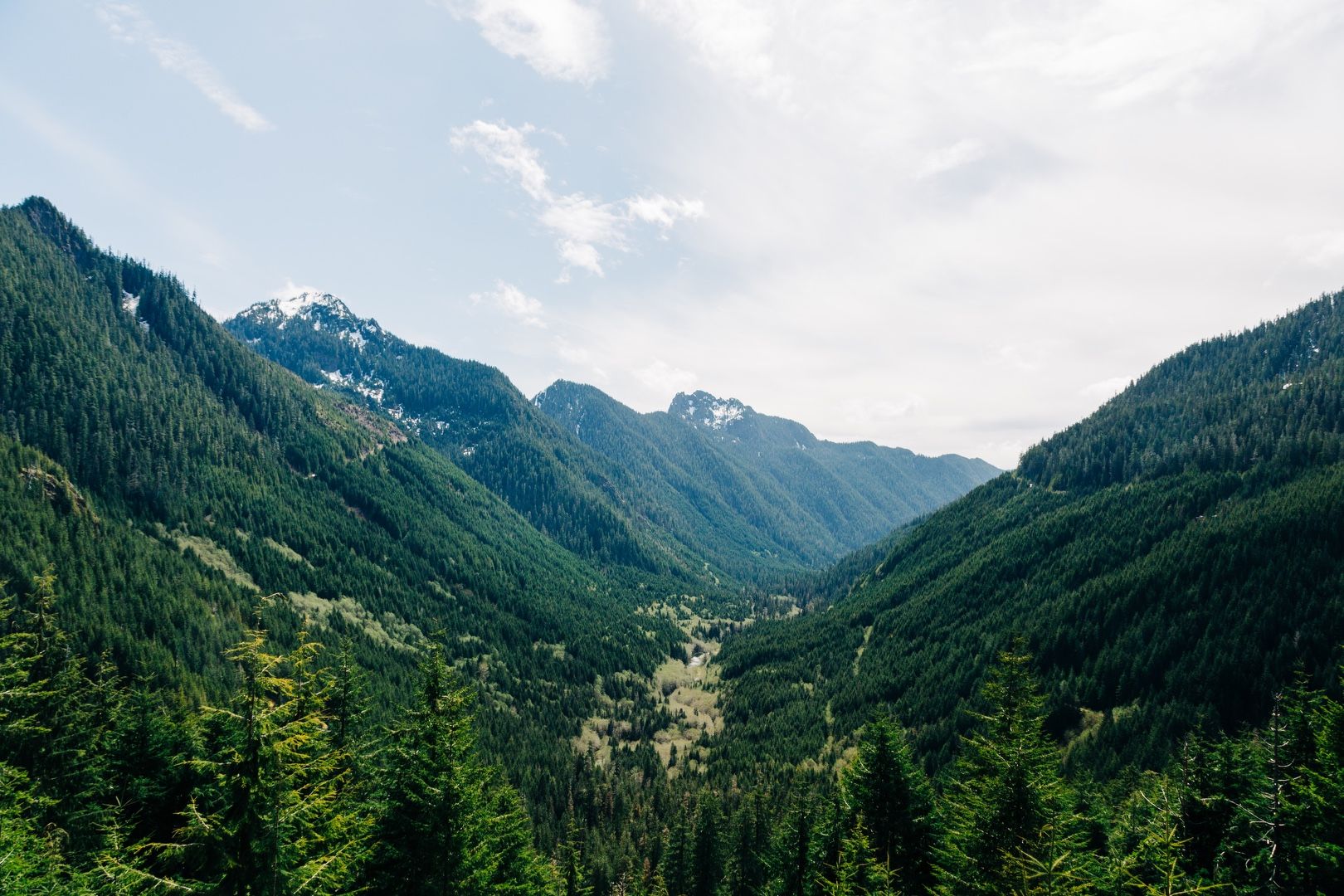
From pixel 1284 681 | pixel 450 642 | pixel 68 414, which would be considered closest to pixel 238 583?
pixel 450 642

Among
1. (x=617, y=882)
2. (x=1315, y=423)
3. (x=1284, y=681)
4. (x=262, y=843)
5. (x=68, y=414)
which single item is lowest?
(x=617, y=882)

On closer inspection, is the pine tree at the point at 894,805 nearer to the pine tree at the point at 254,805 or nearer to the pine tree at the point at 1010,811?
the pine tree at the point at 1010,811

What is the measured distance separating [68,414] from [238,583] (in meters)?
85.3

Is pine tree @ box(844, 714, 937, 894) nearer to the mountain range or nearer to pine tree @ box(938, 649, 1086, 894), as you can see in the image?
the mountain range

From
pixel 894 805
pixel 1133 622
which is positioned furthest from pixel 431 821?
pixel 1133 622

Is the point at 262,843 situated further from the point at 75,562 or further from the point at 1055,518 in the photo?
the point at 1055,518

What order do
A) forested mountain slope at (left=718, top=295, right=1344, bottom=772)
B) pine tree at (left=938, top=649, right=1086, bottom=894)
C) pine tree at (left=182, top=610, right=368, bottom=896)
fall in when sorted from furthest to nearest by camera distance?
1. forested mountain slope at (left=718, top=295, right=1344, bottom=772)
2. pine tree at (left=938, top=649, right=1086, bottom=894)
3. pine tree at (left=182, top=610, right=368, bottom=896)

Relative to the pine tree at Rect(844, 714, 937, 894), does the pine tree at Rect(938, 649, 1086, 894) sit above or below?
above

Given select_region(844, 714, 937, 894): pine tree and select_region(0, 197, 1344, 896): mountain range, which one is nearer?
select_region(0, 197, 1344, 896): mountain range

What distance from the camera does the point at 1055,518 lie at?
198750mm

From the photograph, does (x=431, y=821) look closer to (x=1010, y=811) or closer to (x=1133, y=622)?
(x=1010, y=811)


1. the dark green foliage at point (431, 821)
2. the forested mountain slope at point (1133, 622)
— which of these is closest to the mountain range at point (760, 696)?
the dark green foliage at point (431, 821)

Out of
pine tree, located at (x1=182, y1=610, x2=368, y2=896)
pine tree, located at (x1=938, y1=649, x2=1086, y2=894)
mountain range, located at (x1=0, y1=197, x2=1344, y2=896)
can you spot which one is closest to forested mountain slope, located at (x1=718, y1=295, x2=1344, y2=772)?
mountain range, located at (x1=0, y1=197, x2=1344, y2=896)

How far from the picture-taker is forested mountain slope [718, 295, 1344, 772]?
4225 inches
